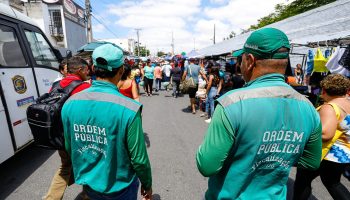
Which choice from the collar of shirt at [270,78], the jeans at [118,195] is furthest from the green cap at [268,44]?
the jeans at [118,195]

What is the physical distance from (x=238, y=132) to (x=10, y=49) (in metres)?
4.06

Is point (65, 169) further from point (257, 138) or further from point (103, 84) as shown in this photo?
point (257, 138)

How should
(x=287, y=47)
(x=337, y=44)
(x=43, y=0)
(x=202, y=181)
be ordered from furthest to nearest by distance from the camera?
(x=43, y=0) < (x=337, y=44) < (x=202, y=181) < (x=287, y=47)

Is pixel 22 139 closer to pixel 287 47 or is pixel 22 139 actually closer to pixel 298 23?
pixel 287 47

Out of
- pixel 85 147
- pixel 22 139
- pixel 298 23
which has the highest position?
pixel 298 23

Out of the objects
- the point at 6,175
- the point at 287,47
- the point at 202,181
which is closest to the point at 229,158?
the point at 287,47

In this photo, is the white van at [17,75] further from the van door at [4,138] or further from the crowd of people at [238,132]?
the crowd of people at [238,132]

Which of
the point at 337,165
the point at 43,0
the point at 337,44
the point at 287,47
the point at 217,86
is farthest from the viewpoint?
the point at 43,0

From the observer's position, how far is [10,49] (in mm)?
3643

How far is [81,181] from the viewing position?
5.75 ft

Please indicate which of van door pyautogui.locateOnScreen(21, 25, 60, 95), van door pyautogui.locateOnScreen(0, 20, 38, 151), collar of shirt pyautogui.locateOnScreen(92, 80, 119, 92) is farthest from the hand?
van door pyautogui.locateOnScreen(21, 25, 60, 95)

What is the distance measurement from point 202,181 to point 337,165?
1.85m

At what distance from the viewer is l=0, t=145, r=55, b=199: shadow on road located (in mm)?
3375

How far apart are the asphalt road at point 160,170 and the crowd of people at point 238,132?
1439mm
